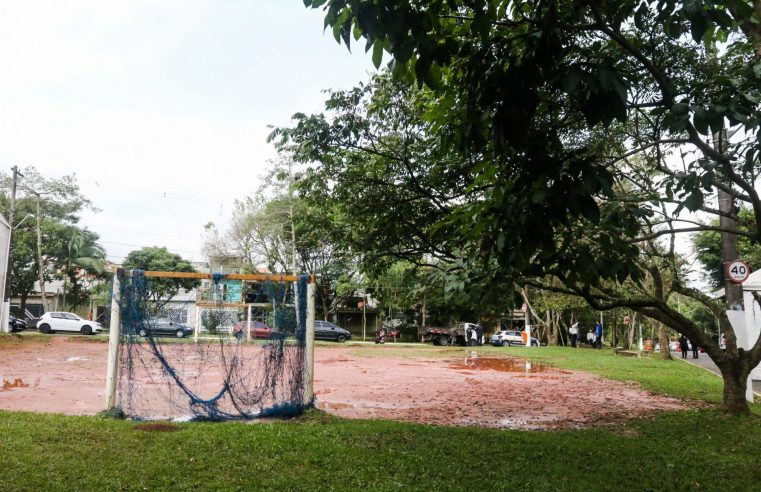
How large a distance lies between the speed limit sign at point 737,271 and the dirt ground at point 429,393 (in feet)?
8.02

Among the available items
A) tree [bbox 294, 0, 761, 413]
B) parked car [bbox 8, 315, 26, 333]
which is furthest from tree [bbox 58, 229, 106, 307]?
tree [bbox 294, 0, 761, 413]

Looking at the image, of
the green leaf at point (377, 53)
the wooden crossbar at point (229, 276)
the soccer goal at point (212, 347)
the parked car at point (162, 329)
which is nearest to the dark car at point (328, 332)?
the soccer goal at point (212, 347)

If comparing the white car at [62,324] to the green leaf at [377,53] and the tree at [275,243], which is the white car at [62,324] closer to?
the tree at [275,243]

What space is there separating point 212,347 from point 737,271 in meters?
8.29

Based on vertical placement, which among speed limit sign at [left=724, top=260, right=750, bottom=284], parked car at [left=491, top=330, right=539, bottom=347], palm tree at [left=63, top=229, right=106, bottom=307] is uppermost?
palm tree at [left=63, top=229, right=106, bottom=307]

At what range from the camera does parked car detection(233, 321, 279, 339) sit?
7793mm

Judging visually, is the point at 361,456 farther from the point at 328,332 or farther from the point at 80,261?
the point at 80,261

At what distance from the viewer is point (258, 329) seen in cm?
791

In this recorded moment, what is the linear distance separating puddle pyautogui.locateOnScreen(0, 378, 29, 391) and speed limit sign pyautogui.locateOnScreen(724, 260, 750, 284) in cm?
1278

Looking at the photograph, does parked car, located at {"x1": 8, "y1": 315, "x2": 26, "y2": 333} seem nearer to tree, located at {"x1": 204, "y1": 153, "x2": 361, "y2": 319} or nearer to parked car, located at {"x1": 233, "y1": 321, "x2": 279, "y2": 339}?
tree, located at {"x1": 204, "y1": 153, "x2": 361, "y2": 319}

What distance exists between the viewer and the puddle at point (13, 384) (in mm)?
10630

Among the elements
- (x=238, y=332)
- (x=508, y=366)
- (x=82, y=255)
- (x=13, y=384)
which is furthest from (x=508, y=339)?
(x=238, y=332)

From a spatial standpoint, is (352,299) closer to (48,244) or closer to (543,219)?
(48,244)

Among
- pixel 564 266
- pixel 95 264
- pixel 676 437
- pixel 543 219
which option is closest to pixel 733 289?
pixel 676 437
